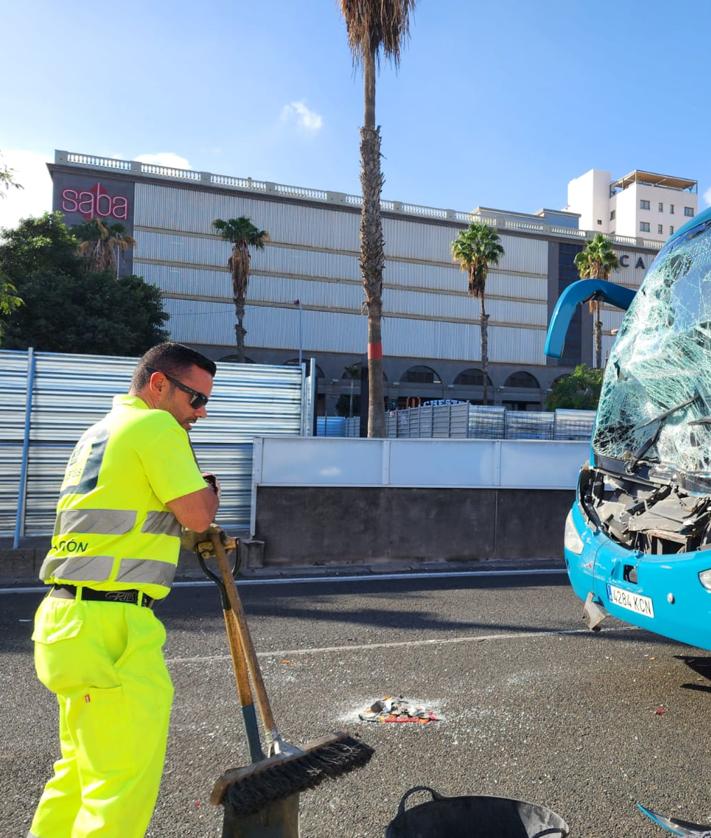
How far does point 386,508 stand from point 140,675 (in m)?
7.72

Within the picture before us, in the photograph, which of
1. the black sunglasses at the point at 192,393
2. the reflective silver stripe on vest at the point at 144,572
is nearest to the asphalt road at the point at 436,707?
the reflective silver stripe on vest at the point at 144,572

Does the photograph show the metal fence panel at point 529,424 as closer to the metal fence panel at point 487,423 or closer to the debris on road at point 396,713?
the metal fence panel at point 487,423

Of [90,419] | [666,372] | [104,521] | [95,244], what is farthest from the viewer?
[95,244]

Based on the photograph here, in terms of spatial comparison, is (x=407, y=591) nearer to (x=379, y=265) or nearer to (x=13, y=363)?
(x=13, y=363)

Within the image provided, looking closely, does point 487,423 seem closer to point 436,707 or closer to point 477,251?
point 477,251

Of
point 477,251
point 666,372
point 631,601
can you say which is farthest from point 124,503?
point 477,251

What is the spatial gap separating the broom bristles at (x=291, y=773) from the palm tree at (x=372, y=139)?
16.1 meters

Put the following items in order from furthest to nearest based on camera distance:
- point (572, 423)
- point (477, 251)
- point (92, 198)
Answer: point (92, 198), point (477, 251), point (572, 423)

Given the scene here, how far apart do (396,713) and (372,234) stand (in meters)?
15.8

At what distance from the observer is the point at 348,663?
17.0 feet

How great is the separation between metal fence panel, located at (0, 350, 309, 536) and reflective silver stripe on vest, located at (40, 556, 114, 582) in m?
7.66

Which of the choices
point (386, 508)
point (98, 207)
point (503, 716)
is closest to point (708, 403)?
point (503, 716)

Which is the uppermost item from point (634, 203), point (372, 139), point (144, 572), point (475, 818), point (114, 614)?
point (634, 203)

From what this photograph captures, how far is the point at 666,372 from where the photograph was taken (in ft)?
16.6
